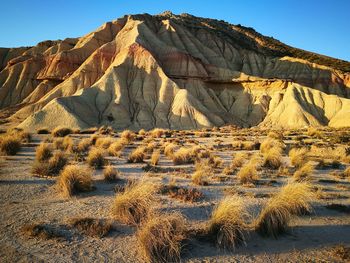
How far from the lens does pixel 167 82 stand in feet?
211

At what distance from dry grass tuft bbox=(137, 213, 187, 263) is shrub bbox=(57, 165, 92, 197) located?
3.95m

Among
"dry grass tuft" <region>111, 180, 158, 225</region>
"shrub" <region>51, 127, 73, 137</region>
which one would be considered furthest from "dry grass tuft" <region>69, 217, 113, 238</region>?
"shrub" <region>51, 127, 73, 137</region>

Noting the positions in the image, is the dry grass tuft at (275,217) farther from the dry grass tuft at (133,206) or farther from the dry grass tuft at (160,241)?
the dry grass tuft at (133,206)

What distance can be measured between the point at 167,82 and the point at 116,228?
58.1 m

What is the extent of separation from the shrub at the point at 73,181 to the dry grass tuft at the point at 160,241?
3955mm

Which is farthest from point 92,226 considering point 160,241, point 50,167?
point 50,167

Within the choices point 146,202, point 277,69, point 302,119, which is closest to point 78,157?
point 146,202

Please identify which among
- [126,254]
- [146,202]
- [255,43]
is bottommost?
[126,254]

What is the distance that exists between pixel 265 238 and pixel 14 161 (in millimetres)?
11879

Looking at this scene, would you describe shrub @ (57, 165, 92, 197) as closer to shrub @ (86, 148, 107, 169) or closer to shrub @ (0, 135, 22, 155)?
shrub @ (86, 148, 107, 169)

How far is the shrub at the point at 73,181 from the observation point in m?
9.48

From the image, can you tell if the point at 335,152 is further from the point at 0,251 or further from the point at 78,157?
the point at 0,251

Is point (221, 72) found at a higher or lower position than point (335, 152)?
higher

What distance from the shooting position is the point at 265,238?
7.14m
